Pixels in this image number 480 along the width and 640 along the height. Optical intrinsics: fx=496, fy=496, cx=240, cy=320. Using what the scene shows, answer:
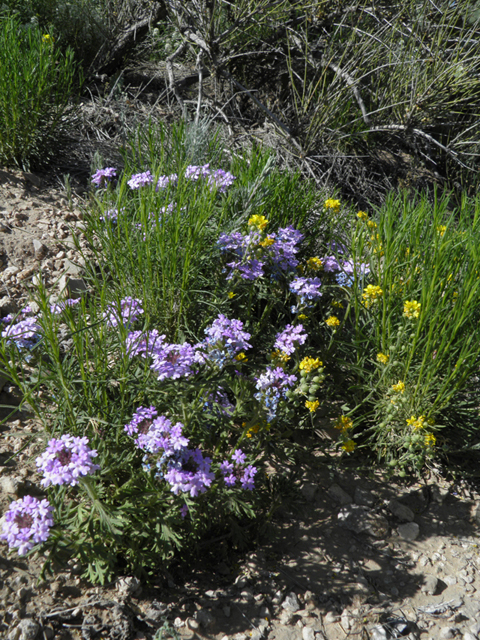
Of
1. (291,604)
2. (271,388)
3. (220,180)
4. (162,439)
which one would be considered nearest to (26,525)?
(162,439)

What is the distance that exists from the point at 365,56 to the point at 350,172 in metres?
1.09

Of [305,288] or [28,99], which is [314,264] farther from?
[28,99]

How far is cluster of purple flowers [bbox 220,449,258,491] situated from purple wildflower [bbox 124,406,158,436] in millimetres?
325

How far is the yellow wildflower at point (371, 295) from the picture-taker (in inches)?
89.9

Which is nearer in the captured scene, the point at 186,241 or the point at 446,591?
→ the point at 446,591

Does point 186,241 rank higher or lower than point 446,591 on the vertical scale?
higher

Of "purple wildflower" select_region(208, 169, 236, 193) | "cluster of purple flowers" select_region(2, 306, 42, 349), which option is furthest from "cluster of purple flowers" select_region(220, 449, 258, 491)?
"purple wildflower" select_region(208, 169, 236, 193)

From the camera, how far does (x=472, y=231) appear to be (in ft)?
8.29

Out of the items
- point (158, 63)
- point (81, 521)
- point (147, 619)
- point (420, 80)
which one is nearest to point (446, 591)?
point (147, 619)

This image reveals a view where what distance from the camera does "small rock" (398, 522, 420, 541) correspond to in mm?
2223

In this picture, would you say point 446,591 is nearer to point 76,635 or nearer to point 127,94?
point 76,635

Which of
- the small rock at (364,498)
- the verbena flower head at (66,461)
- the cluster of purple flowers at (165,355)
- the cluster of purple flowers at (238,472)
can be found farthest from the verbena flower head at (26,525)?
the small rock at (364,498)

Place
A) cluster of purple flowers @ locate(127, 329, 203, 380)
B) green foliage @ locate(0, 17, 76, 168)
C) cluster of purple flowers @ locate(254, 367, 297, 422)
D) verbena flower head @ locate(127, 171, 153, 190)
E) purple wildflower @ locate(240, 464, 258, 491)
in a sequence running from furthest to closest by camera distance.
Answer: green foliage @ locate(0, 17, 76, 168) < verbena flower head @ locate(127, 171, 153, 190) < cluster of purple flowers @ locate(254, 367, 297, 422) < purple wildflower @ locate(240, 464, 258, 491) < cluster of purple flowers @ locate(127, 329, 203, 380)

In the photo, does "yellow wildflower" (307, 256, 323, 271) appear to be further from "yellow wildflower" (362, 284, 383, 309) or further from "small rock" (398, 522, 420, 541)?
"small rock" (398, 522, 420, 541)
